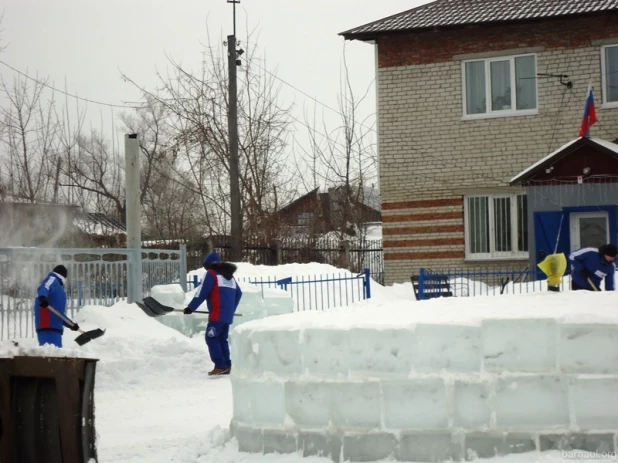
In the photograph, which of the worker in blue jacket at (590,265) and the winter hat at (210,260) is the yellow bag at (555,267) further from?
the winter hat at (210,260)

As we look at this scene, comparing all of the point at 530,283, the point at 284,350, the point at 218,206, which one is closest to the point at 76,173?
the point at 218,206

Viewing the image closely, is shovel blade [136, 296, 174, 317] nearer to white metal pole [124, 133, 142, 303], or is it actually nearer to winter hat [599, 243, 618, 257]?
white metal pole [124, 133, 142, 303]

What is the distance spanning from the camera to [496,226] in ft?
72.4

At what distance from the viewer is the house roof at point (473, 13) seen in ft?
68.4

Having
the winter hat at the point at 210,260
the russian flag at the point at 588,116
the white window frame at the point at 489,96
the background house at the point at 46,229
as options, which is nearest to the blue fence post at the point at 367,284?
the white window frame at the point at 489,96

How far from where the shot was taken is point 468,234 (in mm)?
22250

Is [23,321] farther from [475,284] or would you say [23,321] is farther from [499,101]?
[499,101]

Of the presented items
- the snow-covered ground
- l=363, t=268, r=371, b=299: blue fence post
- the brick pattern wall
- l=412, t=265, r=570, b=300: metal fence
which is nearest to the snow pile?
the snow-covered ground

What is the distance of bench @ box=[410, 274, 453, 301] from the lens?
776 inches

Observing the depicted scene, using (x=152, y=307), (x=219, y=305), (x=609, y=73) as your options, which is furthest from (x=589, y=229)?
(x=219, y=305)

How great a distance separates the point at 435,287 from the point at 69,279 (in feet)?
25.9

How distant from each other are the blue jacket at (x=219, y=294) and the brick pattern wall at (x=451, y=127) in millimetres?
10109

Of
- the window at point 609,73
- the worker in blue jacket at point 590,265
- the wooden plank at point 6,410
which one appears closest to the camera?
the wooden plank at point 6,410

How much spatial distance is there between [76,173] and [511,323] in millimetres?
36507
